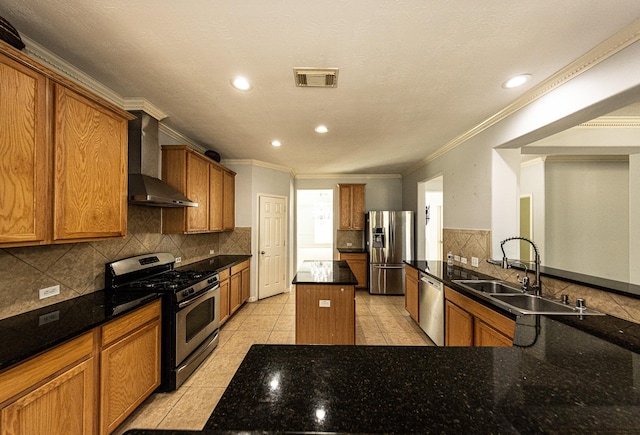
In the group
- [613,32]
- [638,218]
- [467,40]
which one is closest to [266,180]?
[467,40]

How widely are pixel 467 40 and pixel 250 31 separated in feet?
4.44

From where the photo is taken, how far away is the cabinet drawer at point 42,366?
111cm

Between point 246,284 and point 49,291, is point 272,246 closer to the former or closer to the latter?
point 246,284

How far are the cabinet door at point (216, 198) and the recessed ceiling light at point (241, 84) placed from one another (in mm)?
1846

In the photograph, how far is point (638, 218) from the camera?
8.79 feet

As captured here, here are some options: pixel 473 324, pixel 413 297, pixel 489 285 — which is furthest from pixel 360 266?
pixel 473 324

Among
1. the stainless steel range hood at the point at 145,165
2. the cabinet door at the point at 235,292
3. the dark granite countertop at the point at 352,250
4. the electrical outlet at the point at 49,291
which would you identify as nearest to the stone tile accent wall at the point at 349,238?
the dark granite countertop at the point at 352,250

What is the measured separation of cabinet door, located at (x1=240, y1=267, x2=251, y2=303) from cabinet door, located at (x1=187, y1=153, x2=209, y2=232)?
1.18 meters

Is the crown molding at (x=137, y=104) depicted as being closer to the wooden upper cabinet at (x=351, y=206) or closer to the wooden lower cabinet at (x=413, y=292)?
the wooden lower cabinet at (x=413, y=292)

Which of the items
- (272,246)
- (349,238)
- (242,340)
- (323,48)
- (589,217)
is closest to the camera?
(323,48)

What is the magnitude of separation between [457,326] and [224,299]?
2.87 metres

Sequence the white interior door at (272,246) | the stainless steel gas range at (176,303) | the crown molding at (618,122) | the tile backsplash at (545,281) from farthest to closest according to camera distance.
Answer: the white interior door at (272,246) → the crown molding at (618,122) → the stainless steel gas range at (176,303) → the tile backsplash at (545,281)

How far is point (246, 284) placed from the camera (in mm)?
4457

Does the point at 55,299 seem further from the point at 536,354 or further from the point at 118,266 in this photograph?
the point at 536,354
